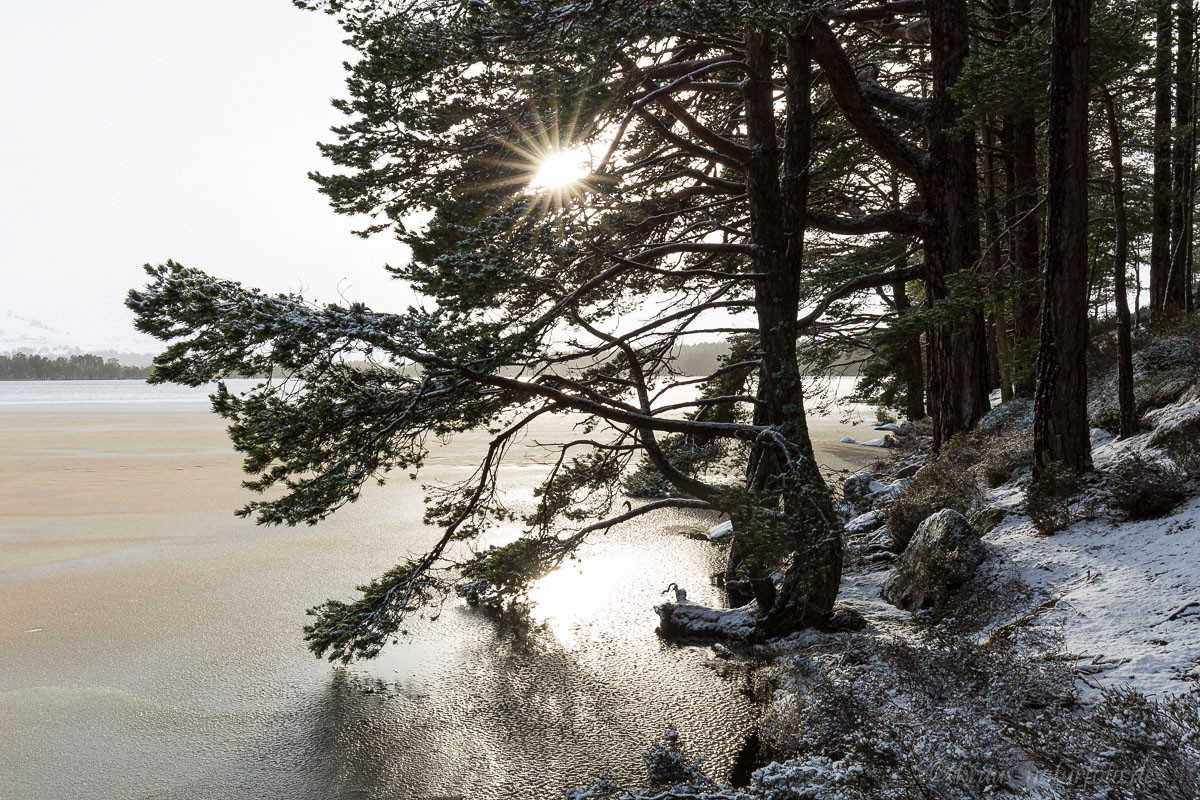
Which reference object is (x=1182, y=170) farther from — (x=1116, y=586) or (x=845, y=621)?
(x=845, y=621)

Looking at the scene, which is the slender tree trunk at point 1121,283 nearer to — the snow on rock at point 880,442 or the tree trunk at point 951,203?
the tree trunk at point 951,203

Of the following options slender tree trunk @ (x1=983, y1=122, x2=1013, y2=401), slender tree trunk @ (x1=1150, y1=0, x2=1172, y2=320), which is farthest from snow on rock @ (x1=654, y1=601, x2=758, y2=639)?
slender tree trunk @ (x1=1150, y1=0, x2=1172, y2=320)

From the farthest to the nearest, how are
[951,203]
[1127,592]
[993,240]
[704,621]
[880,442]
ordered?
[880,442] < [993,240] < [951,203] < [704,621] < [1127,592]

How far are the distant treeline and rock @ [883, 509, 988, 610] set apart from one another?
371 ft

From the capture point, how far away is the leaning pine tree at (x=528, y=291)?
573 cm

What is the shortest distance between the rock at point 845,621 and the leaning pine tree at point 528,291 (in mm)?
164

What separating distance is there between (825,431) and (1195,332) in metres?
23.7

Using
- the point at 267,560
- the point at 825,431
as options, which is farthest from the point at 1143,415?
the point at 825,431

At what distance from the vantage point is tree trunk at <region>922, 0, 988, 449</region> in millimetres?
9656

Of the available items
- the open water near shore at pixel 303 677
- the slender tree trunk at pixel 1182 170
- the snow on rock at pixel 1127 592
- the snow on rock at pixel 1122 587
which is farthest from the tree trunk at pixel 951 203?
the slender tree trunk at pixel 1182 170

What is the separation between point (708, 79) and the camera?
10.4m

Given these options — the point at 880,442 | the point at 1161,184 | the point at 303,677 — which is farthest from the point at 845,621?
the point at 880,442

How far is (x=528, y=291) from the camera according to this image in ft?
23.0

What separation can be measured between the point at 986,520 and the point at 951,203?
4580 millimetres
